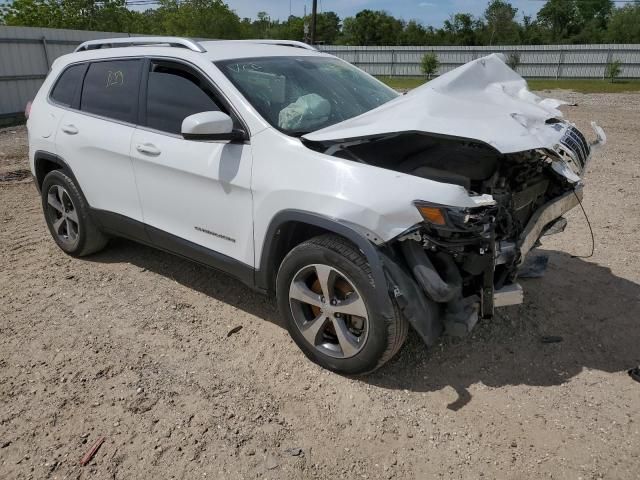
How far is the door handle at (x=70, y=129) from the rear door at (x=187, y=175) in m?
0.85

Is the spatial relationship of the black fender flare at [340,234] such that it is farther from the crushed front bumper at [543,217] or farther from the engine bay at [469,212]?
the crushed front bumper at [543,217]

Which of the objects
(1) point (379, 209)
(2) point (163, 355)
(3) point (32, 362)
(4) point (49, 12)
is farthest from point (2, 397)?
(4) point (49, 12)

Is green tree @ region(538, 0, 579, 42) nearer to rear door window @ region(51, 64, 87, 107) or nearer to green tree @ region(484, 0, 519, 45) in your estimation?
green tree @ region(484, 0, 519, 45)

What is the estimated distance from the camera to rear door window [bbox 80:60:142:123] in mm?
4062

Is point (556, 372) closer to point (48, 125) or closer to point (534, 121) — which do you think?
point (534, 121)

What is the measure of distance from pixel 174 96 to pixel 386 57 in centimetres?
3776

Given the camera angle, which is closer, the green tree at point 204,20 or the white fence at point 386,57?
the white fence at point 386,57

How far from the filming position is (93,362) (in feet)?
11.4

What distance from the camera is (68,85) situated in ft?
15.5

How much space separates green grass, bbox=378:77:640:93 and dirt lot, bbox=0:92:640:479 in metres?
24.1

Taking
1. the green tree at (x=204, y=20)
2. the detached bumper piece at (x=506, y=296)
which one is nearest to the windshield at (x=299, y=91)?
the detached bumper piece at (x=506, y=296)

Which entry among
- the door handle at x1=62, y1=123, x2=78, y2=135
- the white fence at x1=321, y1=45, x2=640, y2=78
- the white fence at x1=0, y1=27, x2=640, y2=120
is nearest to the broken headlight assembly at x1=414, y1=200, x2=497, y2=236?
the door handle at x1=62, y1=123, x2=78, y2=135

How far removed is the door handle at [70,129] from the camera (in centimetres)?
447

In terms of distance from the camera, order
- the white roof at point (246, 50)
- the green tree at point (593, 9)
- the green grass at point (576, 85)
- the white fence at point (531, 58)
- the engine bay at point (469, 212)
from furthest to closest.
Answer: the green tree at point (593, 9) → the white fence at point (531, 58) → the green grass at point (576, 85) → the white roof at point (246, 50) → the engine bay at point (469, 212)
